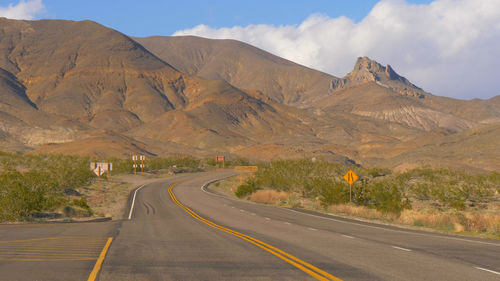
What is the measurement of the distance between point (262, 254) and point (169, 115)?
133314mm

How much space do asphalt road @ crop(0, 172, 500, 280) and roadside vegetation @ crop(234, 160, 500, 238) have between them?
4459mm

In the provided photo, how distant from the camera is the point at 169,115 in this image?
142 m

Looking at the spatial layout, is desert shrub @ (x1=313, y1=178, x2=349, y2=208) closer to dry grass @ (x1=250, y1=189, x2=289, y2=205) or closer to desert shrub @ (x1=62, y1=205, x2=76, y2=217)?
dry grass @ (x1=250, y1=189, x2=289, y2=205)

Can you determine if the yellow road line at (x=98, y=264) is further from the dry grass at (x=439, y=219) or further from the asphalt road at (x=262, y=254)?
the dry grass at (x=439, y=219)

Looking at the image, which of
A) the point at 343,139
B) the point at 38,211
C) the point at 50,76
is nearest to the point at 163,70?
the point at 50,76

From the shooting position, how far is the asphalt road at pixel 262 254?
28.4 ft

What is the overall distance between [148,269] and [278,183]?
35.6 meters

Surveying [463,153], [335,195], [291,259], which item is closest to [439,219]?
[335,195]

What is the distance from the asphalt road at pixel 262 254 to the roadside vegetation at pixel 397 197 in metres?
4.46

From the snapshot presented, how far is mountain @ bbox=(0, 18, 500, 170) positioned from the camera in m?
111

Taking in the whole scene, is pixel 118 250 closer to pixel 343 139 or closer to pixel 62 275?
pixel 62 275

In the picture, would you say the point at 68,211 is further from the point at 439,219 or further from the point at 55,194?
the point at 439,219

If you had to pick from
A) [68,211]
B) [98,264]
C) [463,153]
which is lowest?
[68,211]

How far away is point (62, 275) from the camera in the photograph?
8.22 m
